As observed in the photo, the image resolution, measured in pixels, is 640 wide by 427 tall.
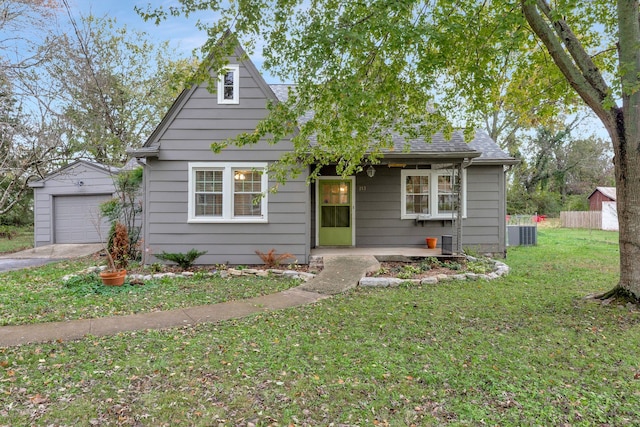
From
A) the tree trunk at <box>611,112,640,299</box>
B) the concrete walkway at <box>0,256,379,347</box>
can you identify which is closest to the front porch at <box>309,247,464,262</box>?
the concrete walkway at <box>0,256,379,347</box>

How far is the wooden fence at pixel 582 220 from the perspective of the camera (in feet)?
70.2

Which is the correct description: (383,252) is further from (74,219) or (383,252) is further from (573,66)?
(74,219)

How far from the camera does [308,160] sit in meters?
6.16

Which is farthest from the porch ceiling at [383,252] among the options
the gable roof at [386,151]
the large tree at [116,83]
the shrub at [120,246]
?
the large tree at [116,83]

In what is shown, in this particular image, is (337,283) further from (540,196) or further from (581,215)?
(540,196)

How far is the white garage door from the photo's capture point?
13391mm

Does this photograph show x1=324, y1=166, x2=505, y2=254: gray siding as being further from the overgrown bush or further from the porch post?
the overgrown bush

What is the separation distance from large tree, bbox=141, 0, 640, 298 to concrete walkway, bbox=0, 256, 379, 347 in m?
2.30

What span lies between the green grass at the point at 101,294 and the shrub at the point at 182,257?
0.58 meters

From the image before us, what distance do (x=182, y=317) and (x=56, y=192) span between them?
11827 millimetres

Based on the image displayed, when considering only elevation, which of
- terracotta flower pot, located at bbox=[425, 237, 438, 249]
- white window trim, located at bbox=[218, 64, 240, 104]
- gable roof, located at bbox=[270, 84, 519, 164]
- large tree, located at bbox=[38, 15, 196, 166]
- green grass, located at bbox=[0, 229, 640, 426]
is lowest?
green grass, located at bbox=[0, 229, 640, 426]

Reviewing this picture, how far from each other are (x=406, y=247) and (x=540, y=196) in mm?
23713

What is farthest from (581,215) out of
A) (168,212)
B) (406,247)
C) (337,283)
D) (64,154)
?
(64,154)

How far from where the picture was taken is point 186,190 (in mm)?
8086
